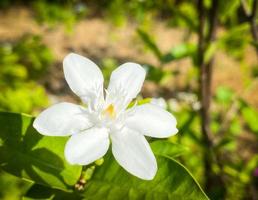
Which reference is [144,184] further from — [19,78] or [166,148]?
[19,78]

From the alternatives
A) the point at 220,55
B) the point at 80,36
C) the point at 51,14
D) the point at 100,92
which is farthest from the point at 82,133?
the point at 80,36

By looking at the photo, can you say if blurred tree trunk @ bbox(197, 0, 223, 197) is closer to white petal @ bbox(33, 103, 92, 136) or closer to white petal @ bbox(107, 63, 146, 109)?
white petal @ bbox(107, 63, 146, 109)

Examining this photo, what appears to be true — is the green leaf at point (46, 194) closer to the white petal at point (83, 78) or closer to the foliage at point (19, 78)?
the white petal at point (83, 78)

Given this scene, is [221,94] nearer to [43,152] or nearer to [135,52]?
[43,152]

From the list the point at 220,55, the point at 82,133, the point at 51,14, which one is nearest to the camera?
the point at 82,133

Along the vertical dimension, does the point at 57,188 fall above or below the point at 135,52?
above

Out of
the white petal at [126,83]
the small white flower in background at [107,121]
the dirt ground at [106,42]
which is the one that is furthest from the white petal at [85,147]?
the dirt ground at [106,42]
